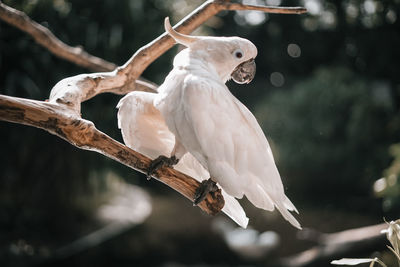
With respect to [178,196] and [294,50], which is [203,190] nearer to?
[178,196]

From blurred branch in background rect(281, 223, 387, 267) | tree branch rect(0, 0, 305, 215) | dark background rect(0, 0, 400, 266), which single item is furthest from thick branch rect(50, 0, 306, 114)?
dark background rect(0, 0, 400, 266)

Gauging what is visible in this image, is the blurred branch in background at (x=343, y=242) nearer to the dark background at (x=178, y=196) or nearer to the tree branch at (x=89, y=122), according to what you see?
the dark background at (x=178, y=196)

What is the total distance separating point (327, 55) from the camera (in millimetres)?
4309

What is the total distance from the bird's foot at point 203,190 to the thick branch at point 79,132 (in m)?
0.01

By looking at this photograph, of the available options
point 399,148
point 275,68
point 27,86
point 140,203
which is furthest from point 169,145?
point 275,68

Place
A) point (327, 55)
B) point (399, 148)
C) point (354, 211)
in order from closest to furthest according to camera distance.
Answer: point (399, 148) < point (354, 211) < point (327, 55)

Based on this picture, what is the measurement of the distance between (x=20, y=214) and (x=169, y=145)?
7.65 ft

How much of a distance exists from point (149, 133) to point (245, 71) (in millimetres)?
296

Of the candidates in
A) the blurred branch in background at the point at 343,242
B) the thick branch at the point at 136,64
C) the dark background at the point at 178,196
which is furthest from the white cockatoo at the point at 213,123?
the dark background at the point at 178,196

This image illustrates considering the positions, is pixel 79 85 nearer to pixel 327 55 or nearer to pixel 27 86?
pixel 27 86

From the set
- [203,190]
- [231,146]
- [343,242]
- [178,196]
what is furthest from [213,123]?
[178,196]

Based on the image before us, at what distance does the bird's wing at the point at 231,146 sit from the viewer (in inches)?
31.0

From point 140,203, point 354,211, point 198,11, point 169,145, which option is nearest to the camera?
point 169,145

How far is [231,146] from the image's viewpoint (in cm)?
81
